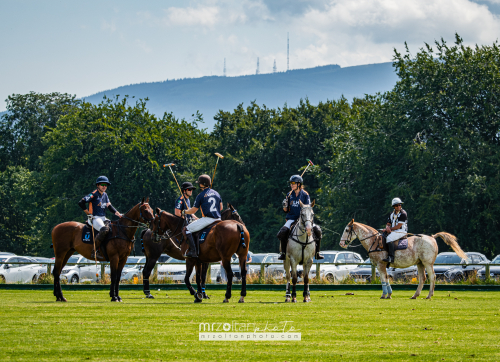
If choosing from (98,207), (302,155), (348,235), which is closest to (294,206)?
(348,235)

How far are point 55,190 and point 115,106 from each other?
28.7 ft

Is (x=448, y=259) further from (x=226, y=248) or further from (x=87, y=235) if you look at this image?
(x=87, y=235)

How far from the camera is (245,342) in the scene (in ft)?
28.0

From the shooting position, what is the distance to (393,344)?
325 inches

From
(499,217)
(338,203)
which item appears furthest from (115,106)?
(499,217)

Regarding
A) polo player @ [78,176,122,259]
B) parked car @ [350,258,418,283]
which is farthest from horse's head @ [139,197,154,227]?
parked car @ [350,258,418,283]

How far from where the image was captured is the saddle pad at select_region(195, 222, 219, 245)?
1515 centimetres

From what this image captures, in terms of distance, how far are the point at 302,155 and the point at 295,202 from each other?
1439 inches

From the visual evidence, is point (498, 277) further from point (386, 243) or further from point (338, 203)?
point (338, 203)

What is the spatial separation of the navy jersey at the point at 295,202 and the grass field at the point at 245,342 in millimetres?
3005

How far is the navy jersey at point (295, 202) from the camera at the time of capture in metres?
15.4

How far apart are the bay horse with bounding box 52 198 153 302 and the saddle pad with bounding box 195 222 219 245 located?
4.71ft

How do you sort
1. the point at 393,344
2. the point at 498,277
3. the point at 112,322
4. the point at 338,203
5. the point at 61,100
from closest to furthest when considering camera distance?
the point at 393,344 → the point at 112,322 → the point at 498,277 → the point at 338,203 → the point at 61,100

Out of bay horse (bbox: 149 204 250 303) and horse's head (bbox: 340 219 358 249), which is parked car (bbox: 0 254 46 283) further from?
horse's head (bbox: 340 219 358 249)
